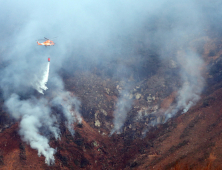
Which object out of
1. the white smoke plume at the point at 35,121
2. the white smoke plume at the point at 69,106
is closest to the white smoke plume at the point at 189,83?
the white smoke plume at the point at 69,106

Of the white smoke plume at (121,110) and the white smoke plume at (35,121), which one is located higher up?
the white smoke plume at (121,110)

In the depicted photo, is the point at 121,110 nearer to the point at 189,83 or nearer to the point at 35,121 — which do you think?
the point at 189,83

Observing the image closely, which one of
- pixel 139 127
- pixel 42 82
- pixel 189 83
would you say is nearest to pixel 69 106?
pixel 42 82

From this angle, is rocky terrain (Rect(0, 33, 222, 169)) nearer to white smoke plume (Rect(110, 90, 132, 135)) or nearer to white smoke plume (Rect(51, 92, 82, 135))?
white smoke plume (Rect(110, 90, 132, 135))

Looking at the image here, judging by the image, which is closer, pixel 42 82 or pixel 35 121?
pixel 35 121

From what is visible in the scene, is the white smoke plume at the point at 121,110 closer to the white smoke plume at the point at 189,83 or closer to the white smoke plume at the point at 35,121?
the white smoke plume at the point at 189,83

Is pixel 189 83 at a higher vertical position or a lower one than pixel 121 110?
higher

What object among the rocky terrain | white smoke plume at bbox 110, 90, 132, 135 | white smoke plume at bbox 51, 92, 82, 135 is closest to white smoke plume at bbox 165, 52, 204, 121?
the rocky terrain
